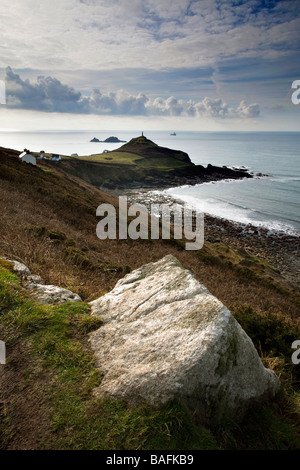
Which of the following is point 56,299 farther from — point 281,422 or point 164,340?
point 281,422

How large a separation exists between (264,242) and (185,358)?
4429 cm

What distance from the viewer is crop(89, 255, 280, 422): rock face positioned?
3568mm

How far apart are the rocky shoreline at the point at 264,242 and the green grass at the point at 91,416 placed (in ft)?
95.7

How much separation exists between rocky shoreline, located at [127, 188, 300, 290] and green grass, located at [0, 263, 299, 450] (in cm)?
2918

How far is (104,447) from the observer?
302 cm

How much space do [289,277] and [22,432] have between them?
3536cm

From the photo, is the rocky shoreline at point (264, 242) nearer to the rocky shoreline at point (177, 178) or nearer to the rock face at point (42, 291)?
the rock face at point (42, 291)

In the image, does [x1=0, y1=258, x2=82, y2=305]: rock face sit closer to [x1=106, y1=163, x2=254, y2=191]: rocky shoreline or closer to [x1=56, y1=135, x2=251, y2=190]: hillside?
[x1=106, y1=163, x2=254, y2=191]: rocky shoreline

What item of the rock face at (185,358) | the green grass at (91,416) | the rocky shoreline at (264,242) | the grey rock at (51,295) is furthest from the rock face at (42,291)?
the rocky shoreline at (264,242)

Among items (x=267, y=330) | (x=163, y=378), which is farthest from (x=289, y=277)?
(x=163, y=378)

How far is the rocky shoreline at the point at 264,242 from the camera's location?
34219 mm

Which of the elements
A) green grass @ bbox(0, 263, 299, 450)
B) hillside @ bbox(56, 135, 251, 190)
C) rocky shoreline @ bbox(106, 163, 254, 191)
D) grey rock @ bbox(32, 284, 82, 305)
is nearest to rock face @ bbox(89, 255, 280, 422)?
green grass @ bbox(0, 263, 299, 450)

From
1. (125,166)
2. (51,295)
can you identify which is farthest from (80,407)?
(125,166)

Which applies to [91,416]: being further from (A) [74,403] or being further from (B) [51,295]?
(B) [51,295]
